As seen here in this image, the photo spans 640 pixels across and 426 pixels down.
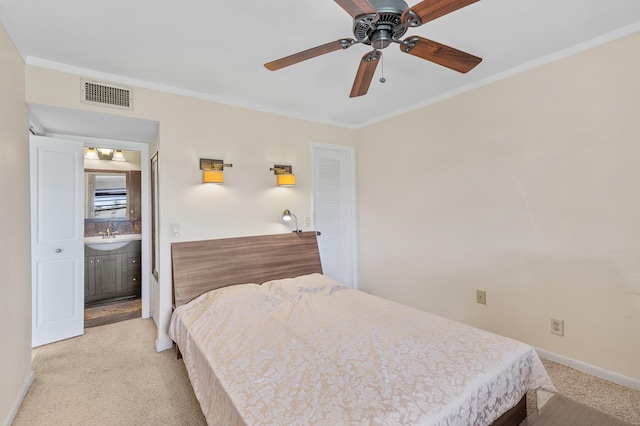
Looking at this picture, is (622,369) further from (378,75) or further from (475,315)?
(378,75)

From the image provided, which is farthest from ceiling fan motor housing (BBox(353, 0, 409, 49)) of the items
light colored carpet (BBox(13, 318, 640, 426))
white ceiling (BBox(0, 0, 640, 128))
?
light colored carpet (BBox(13, 318, 640, 426))

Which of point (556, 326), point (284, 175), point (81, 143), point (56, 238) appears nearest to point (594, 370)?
point (556, 326)

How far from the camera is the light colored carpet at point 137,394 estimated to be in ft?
5.95

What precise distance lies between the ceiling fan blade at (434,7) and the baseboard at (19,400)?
124 inches

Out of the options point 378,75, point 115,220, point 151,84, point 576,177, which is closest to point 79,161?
point 151,84

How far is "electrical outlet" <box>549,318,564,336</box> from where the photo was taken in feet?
7.64

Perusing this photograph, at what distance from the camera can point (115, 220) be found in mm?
4523

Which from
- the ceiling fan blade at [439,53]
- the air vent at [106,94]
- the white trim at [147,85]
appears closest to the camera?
the ceiling fan blade at [439,53]

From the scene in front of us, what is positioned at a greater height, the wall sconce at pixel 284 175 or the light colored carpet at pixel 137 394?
the wall sconce at pixel 284 175

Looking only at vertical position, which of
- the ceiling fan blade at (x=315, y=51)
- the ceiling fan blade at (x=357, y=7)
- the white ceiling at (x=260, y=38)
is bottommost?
the ceiling fan blade at (x=357, y=7)

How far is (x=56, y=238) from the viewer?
9.75ft

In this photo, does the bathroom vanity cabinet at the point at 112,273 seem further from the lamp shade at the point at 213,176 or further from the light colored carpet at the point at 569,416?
the light colored carpet at the point at 569,416

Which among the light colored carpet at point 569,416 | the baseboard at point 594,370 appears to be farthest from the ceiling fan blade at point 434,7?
the baseboard at point 594,370

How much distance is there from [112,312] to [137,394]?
217 cm
